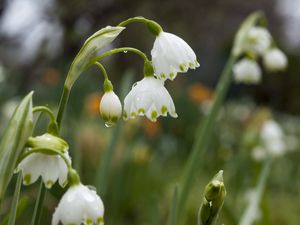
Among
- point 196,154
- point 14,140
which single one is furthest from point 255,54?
point 14,140

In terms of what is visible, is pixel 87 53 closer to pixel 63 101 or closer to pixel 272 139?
pixel 63 101

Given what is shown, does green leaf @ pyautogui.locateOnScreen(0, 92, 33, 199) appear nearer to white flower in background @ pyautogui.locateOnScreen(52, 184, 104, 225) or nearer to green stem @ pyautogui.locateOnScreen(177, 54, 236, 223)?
white flower in background @ pyautogui.locateOnScreen(52, 184, 104, 225)

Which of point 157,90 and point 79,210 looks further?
point 157,90

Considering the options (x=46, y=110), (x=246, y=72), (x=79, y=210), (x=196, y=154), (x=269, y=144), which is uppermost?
(x=269, y=144)

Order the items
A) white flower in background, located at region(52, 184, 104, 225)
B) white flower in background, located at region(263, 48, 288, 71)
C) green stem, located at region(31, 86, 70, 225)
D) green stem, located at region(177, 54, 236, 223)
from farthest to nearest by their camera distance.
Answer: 1. white flower in background, located at region(263, 48, 288, 71)
2. green stem, located at region(177, 54, 236, 223)
3. green stem, located at region(31, 86, 70, 225)
4. white flower in background, located at region(52, 184, 104, 225)

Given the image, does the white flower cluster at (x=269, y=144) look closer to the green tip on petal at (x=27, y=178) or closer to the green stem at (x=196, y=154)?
the green stem at (x=196, y=154)

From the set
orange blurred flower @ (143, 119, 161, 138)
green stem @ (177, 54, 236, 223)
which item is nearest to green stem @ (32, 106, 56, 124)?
green stem @ (177, 54, 236, 223)

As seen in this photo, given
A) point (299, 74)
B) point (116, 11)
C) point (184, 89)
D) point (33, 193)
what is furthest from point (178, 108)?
point (299, 74)
